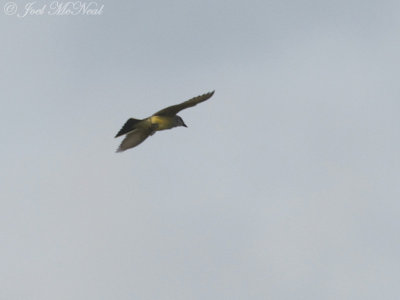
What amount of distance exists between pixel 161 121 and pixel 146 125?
734 millimetres

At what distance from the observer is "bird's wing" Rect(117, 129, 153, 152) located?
156 ft

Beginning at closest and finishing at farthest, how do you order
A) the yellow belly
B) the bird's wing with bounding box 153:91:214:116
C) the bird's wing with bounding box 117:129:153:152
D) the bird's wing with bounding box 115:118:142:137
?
1. the bird's wing with bounding box 153:91:214:116
2. the bird's wing with bounding box 115:118:142:137
3. the yellow belly
4. the bird's wing with bounding box 117:129:153:152

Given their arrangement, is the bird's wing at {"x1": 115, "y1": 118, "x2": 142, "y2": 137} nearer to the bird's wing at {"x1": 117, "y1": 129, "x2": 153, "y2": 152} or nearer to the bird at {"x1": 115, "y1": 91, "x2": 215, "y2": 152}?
the bird at {"x1": 115, "y1": 91, "x2": 215, "y2": 152}

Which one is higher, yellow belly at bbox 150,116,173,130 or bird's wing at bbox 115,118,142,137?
bird's wing at bbox 115,118,142,137

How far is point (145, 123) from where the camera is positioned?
1863 inches

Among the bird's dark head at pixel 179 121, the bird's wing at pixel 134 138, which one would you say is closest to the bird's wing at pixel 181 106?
the bird's dark head at pixel 179 121

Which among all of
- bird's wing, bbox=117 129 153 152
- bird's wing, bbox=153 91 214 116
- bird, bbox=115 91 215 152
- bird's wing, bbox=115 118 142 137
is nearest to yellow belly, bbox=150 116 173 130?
bird, bbox=115 91 215 152

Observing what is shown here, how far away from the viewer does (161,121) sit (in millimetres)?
47406

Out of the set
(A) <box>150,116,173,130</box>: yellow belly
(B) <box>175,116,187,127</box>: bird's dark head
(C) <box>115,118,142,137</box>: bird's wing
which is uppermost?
(C) <box>115,118,142,137</box>: bird's wing

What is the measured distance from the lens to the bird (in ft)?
154

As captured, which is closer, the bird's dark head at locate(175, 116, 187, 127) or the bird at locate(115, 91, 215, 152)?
the bird at locate(115, 91, 215, 152)

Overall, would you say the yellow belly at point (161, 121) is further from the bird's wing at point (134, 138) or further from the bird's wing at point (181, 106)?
the bird's wing at point (134, 138)

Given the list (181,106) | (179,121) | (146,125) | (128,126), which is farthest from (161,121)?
(128,126)

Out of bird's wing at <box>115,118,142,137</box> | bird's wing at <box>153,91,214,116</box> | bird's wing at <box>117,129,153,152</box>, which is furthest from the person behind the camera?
bird's wing at <box>117,129,153,152</box>
